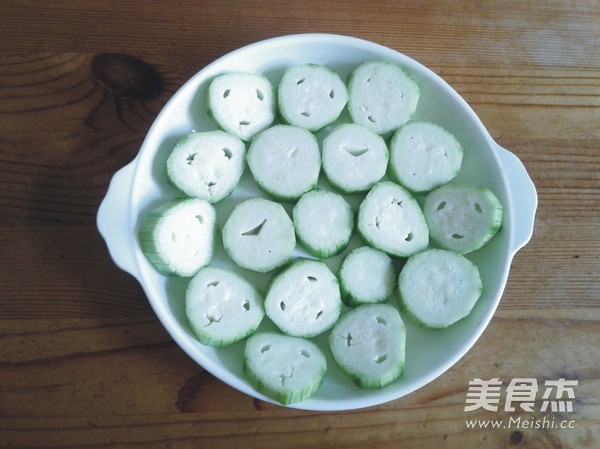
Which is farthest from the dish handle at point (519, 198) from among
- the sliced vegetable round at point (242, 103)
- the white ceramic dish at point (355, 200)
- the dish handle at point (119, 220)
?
the dish handle at point (119, 220)

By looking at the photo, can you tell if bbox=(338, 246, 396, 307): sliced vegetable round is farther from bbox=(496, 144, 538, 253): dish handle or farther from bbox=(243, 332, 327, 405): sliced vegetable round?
bbox=(496, 144, 538, 253): dish handle

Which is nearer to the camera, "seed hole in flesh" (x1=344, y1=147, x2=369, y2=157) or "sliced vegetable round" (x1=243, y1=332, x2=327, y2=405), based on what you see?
"sliced vegetable round" (x1=243, y1=332, x2=327, y2=405)

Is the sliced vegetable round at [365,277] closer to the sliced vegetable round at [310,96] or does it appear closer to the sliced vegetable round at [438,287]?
the sliced vegetable round at [438,287]

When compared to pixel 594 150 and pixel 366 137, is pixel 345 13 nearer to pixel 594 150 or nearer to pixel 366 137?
pixel 366 137

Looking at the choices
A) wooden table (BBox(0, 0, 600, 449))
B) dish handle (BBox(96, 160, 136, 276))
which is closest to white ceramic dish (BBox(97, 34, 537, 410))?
dish handle (BBox(96, 160, 136, 276))

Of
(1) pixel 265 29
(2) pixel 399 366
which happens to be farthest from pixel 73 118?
(2) pixel 399 366

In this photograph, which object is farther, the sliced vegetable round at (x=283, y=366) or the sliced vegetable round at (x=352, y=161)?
the sliced vegetable round at (x=352, y=161)

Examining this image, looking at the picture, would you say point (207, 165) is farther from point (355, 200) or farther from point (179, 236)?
point (355, 200)
